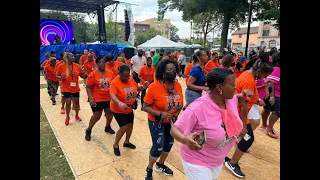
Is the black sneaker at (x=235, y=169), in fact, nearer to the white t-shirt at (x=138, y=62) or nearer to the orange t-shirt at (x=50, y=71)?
the white t-shirt at (x=138, y=62)

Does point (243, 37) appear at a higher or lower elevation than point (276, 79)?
higher

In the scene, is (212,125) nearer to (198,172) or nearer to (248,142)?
(198,172)

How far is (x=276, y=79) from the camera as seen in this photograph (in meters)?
4.49

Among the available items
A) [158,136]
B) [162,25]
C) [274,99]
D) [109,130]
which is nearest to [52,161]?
[109,130]

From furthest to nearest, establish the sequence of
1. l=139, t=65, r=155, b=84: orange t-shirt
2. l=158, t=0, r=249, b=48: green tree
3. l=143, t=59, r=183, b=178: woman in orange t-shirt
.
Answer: l=158, t=0, r=249, b=48: green tree
l=139, t=65, r=155, b=84: orange t-shirt
l=143, t=59, r=183, b=178: woman in orange t-shirt

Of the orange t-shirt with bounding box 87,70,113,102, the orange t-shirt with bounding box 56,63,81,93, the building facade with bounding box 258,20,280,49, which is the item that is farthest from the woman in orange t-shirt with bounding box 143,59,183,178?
the building facade with bounding box 258,20,280,49

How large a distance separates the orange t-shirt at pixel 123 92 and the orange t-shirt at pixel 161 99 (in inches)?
33.4

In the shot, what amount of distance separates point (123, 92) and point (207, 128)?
2.13 m

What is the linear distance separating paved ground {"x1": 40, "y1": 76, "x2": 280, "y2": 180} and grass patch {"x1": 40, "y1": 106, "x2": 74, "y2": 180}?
10 centimetres

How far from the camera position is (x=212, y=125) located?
6.64 ft

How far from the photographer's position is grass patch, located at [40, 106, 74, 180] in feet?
11.7

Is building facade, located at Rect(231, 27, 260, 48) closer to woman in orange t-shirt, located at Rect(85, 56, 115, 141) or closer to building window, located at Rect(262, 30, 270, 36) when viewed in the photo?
building window, located at Rect(262, 30, 270, 36)
